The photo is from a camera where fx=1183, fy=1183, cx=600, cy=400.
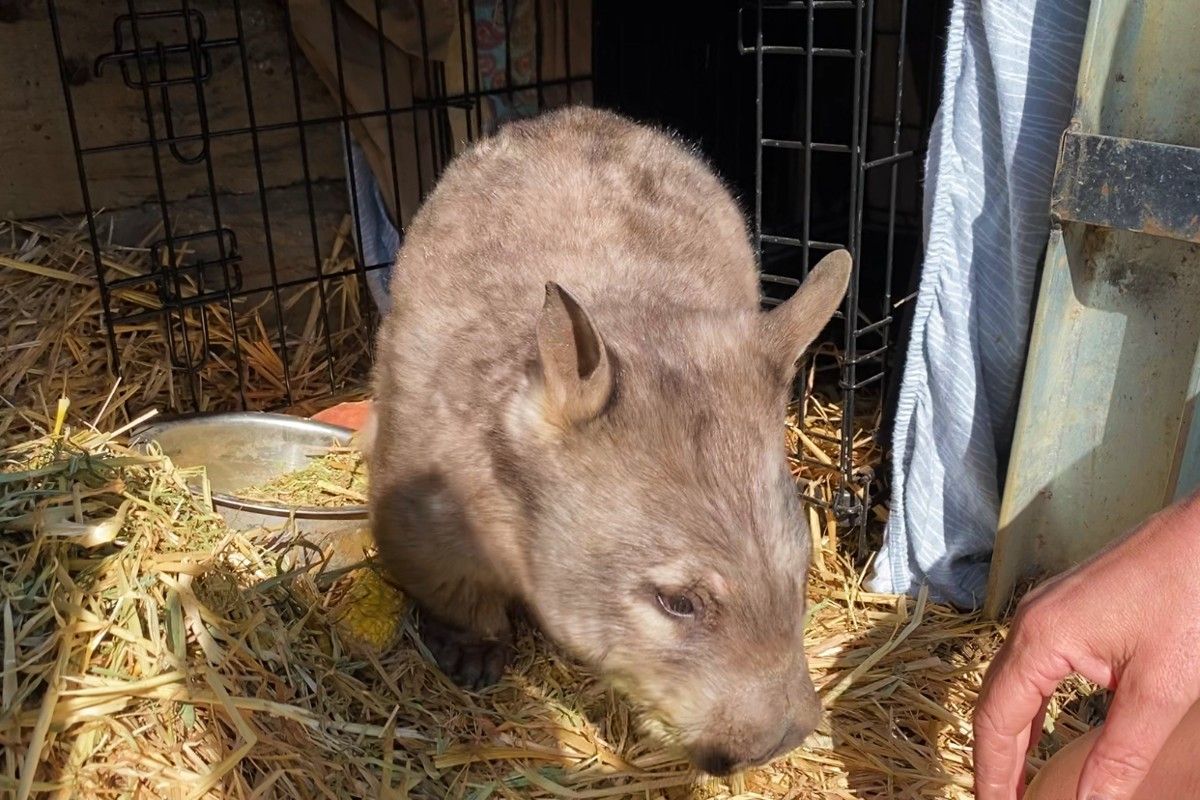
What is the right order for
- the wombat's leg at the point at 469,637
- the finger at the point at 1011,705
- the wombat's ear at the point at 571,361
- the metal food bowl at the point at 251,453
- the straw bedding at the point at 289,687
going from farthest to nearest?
1. the metal food bowl at the point at 251,453
2. the wombat's leg at the point at 469,637
3. the straw bedding at the point at 289,687
4. the wombat's ear at the point at 571,361
5. the finger at the point at 1011,705

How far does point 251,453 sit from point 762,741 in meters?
2.53

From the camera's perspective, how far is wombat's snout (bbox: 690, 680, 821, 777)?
238cm

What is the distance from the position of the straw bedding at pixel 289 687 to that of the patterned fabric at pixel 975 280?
23cm

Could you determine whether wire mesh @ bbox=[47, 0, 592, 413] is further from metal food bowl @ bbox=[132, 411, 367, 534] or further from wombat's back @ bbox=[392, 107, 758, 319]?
wombat's back @ bbox=[392, 107, 758, 319]

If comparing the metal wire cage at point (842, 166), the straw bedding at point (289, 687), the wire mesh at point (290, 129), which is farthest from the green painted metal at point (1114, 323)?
the wire mesh at point (290, 129)

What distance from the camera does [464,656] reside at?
11.2 feet

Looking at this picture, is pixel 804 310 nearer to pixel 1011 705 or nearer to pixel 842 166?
pixel 1011 705

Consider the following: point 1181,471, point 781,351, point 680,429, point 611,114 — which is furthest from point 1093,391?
point 611,114

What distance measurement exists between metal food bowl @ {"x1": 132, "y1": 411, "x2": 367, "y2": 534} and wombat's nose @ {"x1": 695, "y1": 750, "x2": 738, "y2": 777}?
165cm

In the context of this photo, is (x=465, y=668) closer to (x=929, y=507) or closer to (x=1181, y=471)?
(x=929, y=507)

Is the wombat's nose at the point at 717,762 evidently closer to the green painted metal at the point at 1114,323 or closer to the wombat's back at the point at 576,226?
the wombat's back at the point at 576,226

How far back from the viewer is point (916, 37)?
536cm

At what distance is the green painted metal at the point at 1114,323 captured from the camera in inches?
116

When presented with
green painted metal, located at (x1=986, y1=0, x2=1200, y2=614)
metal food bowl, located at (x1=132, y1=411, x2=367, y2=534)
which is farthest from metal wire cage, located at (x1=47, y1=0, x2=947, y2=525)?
green painted metal, located at (x1=986, y1=0, x2=1200, y2=614)
